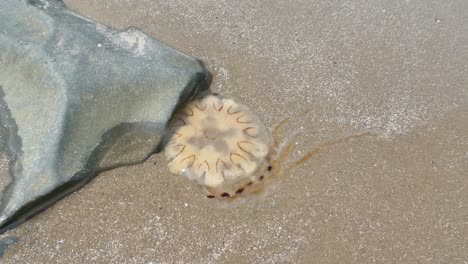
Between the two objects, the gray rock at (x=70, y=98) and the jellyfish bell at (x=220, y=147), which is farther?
the jellyfish bell at (x=220, y=147)

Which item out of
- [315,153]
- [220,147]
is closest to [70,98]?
[220,147]

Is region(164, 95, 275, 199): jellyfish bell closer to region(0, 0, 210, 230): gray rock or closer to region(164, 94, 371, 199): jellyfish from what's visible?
region(164, 94, 371, 199): jellyfish

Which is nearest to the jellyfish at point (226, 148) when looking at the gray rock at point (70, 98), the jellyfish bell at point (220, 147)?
the jellyfish bell at point (220, 147)

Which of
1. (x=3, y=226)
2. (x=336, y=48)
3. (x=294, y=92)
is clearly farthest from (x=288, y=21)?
(x=3, y=226)

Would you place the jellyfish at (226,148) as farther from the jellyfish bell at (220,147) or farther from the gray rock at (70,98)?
the gray rock at (70,98)

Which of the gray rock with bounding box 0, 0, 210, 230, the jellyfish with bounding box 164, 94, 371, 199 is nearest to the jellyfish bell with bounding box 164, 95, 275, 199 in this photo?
the jellyfish with bounding box 164, 94, 371, 199
